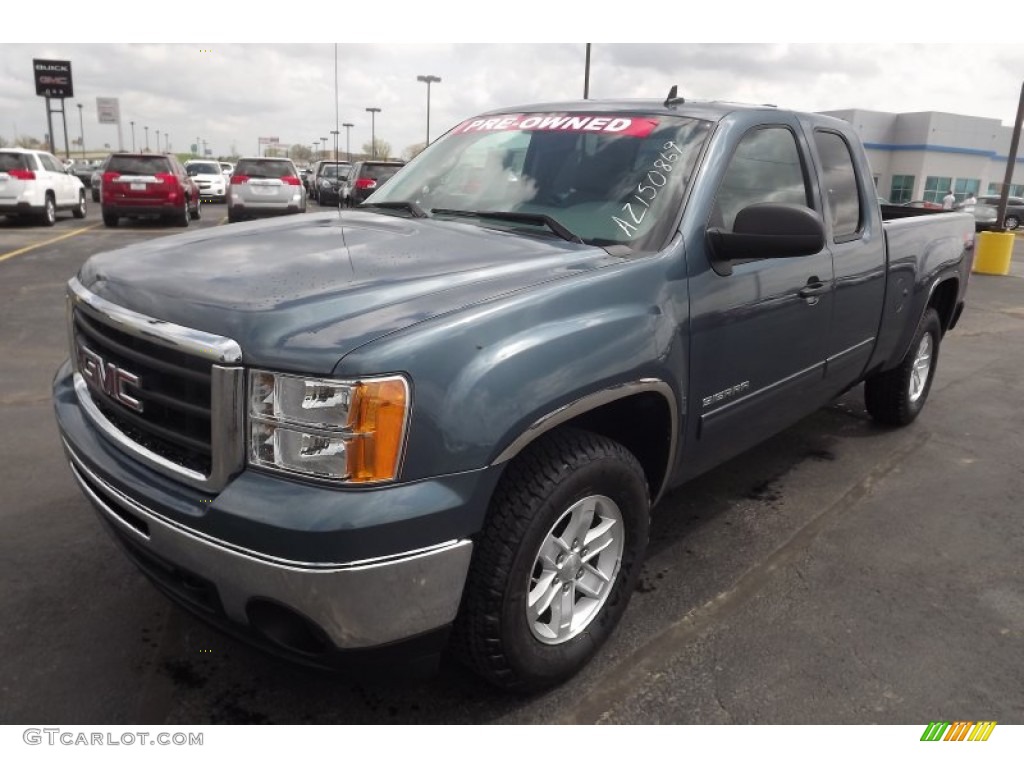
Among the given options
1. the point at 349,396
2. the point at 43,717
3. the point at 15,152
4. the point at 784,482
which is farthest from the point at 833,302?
the point at 15,152

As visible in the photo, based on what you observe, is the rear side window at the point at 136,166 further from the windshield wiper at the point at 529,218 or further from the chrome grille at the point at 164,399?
the chrome grille at the point at 164,399

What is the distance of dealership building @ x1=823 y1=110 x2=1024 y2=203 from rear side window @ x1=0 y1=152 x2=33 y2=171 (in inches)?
1764

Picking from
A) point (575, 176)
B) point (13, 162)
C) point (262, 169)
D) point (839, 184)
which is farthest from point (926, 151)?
point (575, 176)

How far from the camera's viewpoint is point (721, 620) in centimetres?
292

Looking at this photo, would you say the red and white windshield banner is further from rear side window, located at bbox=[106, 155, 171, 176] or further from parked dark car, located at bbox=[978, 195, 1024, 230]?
parked dark car, located at bbox=[978, 195, 1024, 230]

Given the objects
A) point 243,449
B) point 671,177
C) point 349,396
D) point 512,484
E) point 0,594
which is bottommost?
point 0,594

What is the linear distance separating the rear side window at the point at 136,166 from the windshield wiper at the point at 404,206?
53.8ft

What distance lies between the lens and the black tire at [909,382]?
16.3ft

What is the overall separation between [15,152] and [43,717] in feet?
62.0

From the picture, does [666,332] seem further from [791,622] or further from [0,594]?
[0,594]

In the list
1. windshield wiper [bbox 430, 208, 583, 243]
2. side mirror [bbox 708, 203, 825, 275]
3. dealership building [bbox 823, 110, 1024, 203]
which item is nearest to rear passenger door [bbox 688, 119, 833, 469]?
side mirror [bbox 708, 203, 825, 275]

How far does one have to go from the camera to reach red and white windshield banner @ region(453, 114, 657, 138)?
10.4ft

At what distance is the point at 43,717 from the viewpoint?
2328mm

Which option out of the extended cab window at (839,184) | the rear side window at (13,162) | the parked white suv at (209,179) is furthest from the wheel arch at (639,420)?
the parked white suv at (209,179)
